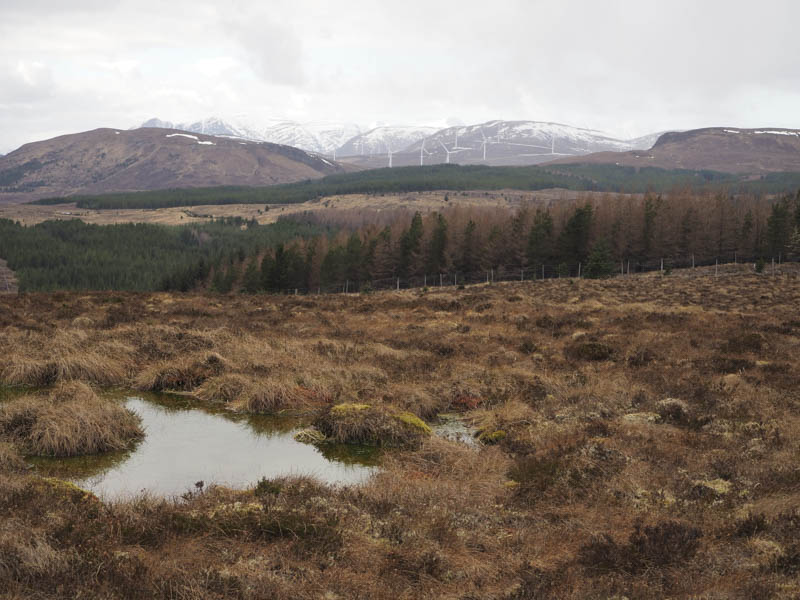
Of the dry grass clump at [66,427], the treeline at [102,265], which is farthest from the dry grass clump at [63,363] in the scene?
the treeline at [102,265]

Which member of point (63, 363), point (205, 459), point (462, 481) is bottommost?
point (205, 459)

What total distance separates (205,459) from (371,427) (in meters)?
4.21

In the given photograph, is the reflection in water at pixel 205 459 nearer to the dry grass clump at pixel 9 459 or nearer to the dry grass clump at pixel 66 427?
the dry grass clump at pixel 66 427

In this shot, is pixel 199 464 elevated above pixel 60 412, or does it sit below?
below

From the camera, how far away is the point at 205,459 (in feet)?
45.2

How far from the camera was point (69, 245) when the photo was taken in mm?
199875

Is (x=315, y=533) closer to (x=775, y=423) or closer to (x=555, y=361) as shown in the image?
(x=775, y=423)

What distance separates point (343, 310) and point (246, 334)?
15.1m

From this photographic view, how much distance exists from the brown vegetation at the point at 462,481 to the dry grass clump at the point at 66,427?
39 centimetres

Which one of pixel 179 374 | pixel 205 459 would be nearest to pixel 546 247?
pixel 179 374

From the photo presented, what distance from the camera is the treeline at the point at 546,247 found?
9600cm

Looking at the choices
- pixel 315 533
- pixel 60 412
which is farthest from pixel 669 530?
pixel 60 412

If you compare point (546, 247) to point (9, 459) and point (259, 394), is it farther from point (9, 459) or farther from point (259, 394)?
point (9, 459)

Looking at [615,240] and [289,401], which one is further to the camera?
[615,240]
